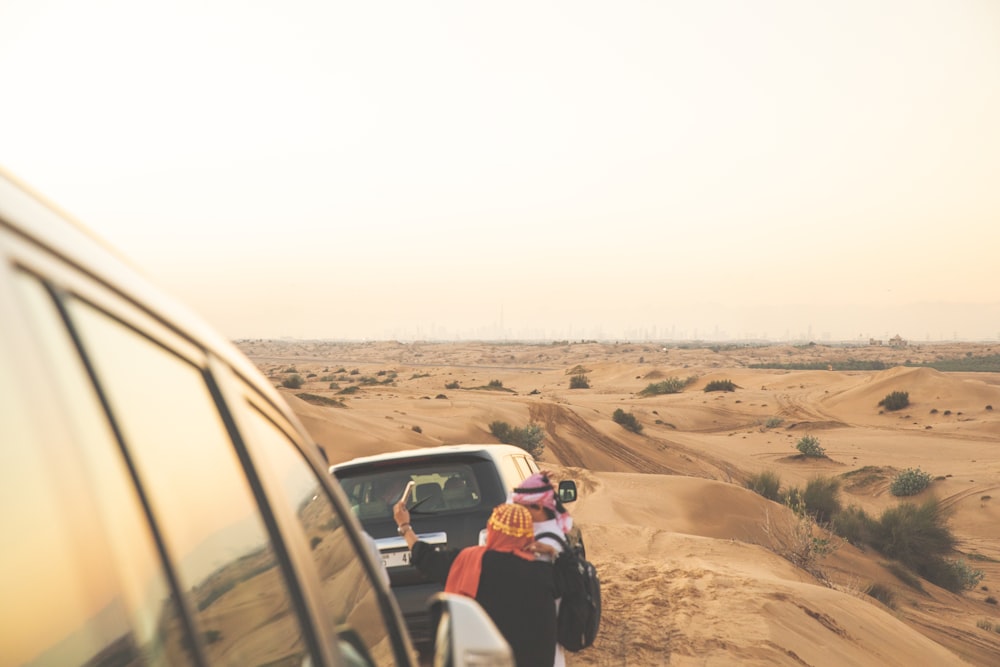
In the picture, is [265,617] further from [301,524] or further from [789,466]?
[789,466]

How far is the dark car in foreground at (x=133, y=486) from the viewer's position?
0.90 metres

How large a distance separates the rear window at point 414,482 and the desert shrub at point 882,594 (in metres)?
8.99

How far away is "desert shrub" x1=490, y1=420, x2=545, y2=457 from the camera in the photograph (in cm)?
2845

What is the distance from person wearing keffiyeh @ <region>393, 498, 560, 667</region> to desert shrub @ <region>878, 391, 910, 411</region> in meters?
48.9

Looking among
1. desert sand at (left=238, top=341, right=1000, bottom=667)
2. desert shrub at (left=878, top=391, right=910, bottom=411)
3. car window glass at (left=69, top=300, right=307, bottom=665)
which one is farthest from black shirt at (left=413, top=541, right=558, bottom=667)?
desert shrub at (left=878, top=391, right=910, bottom=411)

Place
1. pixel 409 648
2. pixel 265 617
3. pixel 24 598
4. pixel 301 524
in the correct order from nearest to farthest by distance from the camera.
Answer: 1. pixel 24 598
2. pixel 265 617
3. pixel 301 524
4. pixel 409 648

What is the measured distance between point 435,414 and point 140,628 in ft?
113

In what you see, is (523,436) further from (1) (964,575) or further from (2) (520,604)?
(2) (520,604)

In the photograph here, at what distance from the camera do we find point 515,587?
13.9 feet

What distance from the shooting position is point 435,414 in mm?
35250

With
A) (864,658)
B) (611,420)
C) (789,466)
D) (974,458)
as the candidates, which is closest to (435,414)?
(611,420)

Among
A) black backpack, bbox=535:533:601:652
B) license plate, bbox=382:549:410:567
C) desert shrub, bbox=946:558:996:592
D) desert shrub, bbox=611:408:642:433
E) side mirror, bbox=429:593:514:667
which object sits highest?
side mirror, bbox=429:593:514:667

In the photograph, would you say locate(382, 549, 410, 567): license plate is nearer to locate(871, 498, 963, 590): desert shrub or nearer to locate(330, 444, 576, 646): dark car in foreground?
locate(330, 444, 576, 646): dark car in foreground

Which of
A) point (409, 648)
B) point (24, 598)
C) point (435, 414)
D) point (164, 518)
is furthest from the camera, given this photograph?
point (435, 414)
